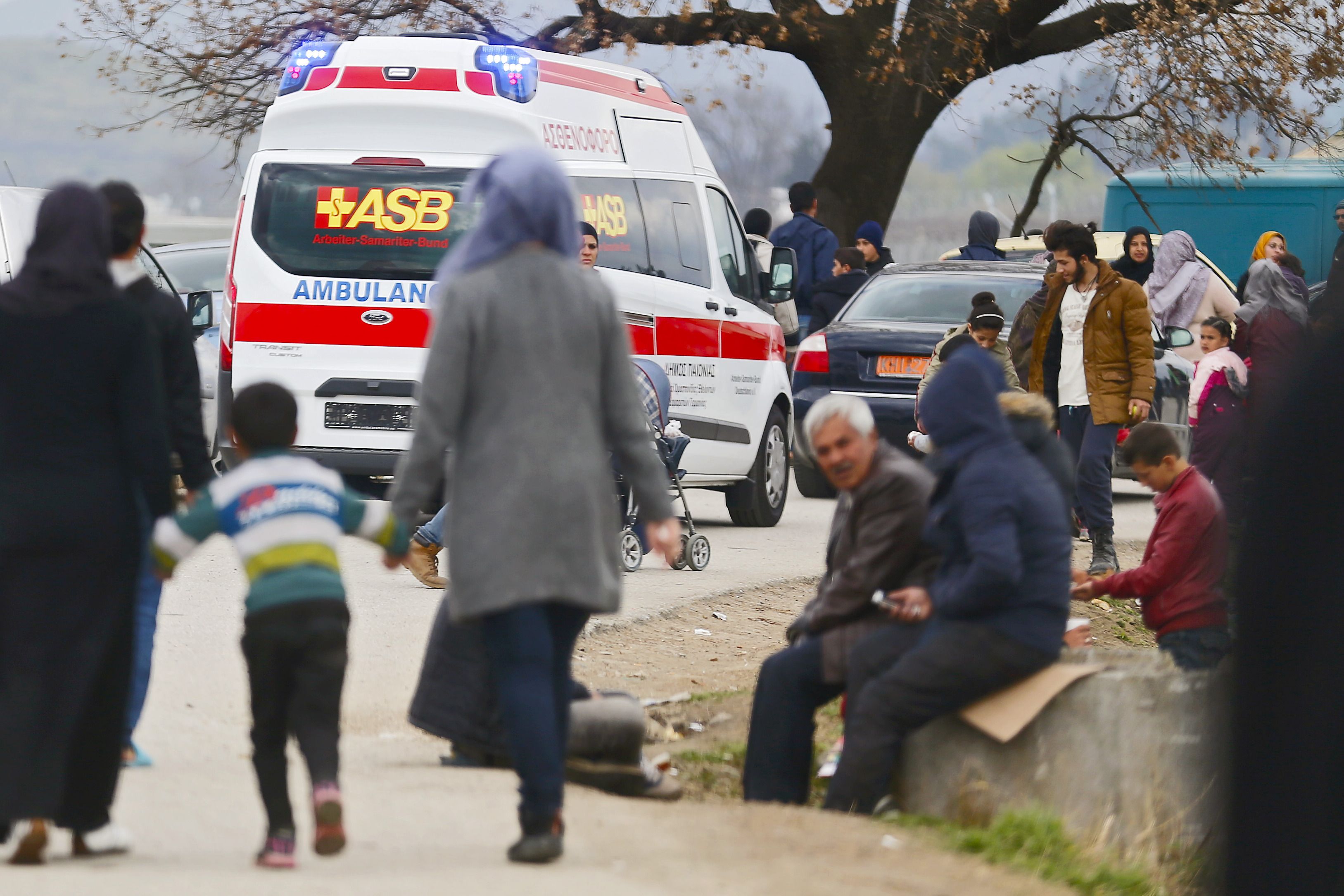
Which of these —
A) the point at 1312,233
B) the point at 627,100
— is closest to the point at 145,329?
the point at 627,100

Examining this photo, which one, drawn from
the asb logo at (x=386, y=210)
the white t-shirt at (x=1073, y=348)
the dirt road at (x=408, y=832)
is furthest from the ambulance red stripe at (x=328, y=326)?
the white t-shirt at (x=1073, y=348)

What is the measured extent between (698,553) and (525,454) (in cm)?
647

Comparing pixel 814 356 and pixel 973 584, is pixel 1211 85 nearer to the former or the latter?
pixel 814 356

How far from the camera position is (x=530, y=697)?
4160 mm

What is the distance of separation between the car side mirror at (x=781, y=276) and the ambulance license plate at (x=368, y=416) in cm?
304

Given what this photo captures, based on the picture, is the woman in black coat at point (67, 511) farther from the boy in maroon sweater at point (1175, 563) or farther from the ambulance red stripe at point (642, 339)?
the ambulance red stripe at point (642, 339)

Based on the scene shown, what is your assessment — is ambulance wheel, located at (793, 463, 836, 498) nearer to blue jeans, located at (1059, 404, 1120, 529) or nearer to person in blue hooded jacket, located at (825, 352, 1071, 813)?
blue jeans, located at (1059, 404, 1120, 529)

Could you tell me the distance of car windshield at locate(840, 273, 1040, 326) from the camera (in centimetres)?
1325

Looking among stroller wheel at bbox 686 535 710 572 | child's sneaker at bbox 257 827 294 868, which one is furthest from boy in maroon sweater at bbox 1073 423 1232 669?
stroller wheel at bbox 686 535 710 572

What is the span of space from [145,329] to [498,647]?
109cm

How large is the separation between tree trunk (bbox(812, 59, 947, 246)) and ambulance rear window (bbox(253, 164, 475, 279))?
35.0 ft

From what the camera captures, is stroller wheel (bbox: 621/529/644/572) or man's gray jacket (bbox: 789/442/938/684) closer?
man's gray jacket (bbox: 789/442/938/684)

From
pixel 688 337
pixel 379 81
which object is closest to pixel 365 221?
pixel 379 81

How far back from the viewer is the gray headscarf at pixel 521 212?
13.7 feet
